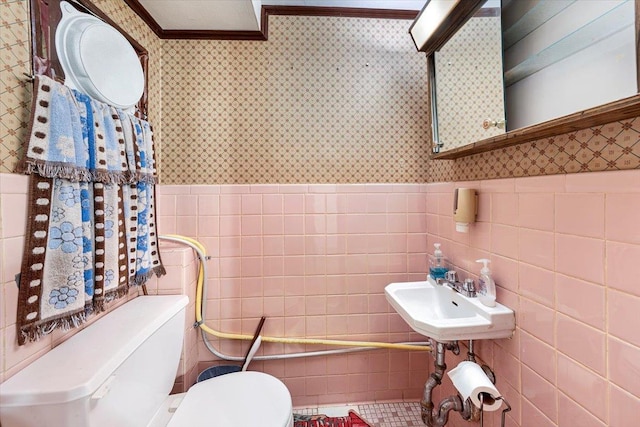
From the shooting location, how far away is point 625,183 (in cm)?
63

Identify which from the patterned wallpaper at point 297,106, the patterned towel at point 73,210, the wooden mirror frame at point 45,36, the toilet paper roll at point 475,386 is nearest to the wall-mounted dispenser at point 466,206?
the patterned wallpaper at point 297,106

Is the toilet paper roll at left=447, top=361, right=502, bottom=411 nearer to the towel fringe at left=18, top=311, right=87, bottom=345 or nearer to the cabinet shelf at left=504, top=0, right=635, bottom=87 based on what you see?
the cabinet shelf at left=504, top=0, right=635, bottom=87

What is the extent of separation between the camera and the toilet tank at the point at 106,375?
0.64 m

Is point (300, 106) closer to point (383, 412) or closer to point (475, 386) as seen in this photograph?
point (475, 386)

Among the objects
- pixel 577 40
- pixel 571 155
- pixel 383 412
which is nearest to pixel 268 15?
pixel 577 40

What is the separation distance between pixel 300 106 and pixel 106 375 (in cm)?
140

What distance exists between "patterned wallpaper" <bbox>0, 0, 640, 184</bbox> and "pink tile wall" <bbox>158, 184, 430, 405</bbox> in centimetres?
13

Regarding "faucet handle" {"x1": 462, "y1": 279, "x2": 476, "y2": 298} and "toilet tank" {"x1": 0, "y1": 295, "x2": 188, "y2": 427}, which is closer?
"toilet tank" {"x1": 0, "y1": 295, "x2": 188, "y2": 427}

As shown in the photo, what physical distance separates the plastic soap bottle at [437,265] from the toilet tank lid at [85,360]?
119 centimetres

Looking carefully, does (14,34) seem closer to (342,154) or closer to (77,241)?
(77,241)

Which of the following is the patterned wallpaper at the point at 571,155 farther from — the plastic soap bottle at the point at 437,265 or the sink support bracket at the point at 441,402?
the sink support bracket at the point at 441,402

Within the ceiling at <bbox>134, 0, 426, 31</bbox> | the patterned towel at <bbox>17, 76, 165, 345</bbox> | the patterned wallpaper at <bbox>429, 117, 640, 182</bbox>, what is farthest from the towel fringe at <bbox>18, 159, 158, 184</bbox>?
the patterned wallpaper at <bbox>429, 117, 640, 182</bbox>

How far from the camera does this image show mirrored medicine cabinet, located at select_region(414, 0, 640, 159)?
74cm

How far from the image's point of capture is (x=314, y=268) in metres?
1.56
